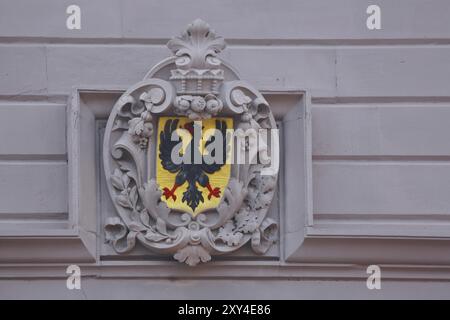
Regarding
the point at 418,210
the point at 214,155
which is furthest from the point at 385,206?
the point at 214,155

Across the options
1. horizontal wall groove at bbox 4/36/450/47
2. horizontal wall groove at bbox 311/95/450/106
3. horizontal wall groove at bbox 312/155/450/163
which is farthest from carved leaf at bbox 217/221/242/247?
horizontal wall groove at bbox 4/36/450/47

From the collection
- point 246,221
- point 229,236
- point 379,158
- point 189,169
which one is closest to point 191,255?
point 229,236

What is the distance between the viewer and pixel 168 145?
549 inches

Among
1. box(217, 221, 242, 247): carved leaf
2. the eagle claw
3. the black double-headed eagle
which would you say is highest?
the black double-headed eagle

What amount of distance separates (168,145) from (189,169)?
0.66 feet

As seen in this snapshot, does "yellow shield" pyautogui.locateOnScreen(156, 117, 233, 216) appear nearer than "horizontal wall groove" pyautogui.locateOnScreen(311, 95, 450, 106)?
Yes

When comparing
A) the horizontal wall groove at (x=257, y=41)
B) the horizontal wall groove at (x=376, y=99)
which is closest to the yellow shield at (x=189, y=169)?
the horizontal wall groove at (x=257, y=41)

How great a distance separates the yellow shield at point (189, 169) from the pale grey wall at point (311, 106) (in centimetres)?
43

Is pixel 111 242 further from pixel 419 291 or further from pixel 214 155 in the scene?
pixel 419 291

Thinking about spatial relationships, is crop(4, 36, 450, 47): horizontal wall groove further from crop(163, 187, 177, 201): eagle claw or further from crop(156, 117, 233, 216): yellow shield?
crop(163, 187, 177, 201): eagle claw

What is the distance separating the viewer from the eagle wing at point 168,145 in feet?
45.7

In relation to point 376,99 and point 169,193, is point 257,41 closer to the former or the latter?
point 376,99

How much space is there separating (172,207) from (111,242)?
44 cm

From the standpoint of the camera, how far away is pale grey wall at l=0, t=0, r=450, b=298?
13.9m
